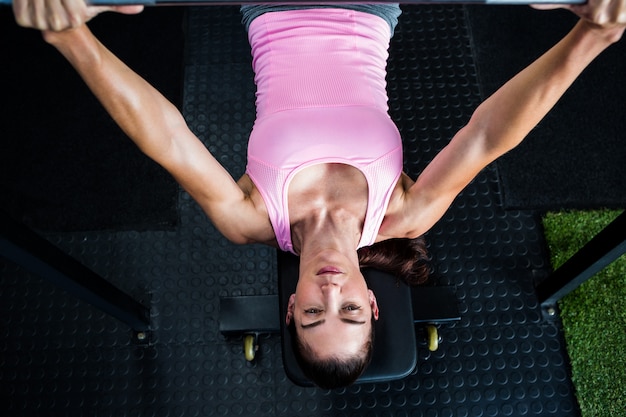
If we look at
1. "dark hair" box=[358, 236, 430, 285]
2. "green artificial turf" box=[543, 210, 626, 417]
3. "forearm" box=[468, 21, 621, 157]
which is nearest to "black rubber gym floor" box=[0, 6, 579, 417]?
"green artificial turf" box=[543, 210, 626, 417]

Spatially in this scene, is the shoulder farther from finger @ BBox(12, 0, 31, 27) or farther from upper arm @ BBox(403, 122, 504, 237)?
finger @ BBox(12, 0, 31, 27)

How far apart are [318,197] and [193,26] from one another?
127 cm

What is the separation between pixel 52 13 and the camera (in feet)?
2.75

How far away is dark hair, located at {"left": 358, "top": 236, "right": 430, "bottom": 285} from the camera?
5.06 ft

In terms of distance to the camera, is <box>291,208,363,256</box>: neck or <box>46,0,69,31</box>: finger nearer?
<box>46,0,69,31</box>: finger

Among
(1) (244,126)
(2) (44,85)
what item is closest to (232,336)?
(1) (244,126)

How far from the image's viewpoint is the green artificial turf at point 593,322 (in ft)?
6.13

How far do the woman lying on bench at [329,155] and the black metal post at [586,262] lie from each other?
1.45 ft

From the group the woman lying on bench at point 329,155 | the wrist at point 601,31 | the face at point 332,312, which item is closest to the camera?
the wrist at point 601,31

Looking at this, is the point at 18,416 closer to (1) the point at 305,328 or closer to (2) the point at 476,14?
(1) the point at 305,328

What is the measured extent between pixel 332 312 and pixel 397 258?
0.36 metres

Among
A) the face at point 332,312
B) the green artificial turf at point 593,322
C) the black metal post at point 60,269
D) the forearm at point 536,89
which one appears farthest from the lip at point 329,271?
the green artificial turf at point 593,322

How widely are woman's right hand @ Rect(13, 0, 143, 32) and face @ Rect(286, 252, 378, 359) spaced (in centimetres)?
74

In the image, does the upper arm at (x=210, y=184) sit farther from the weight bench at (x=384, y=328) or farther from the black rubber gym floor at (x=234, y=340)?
the black rubber gym floor at (x=234, y=340)
